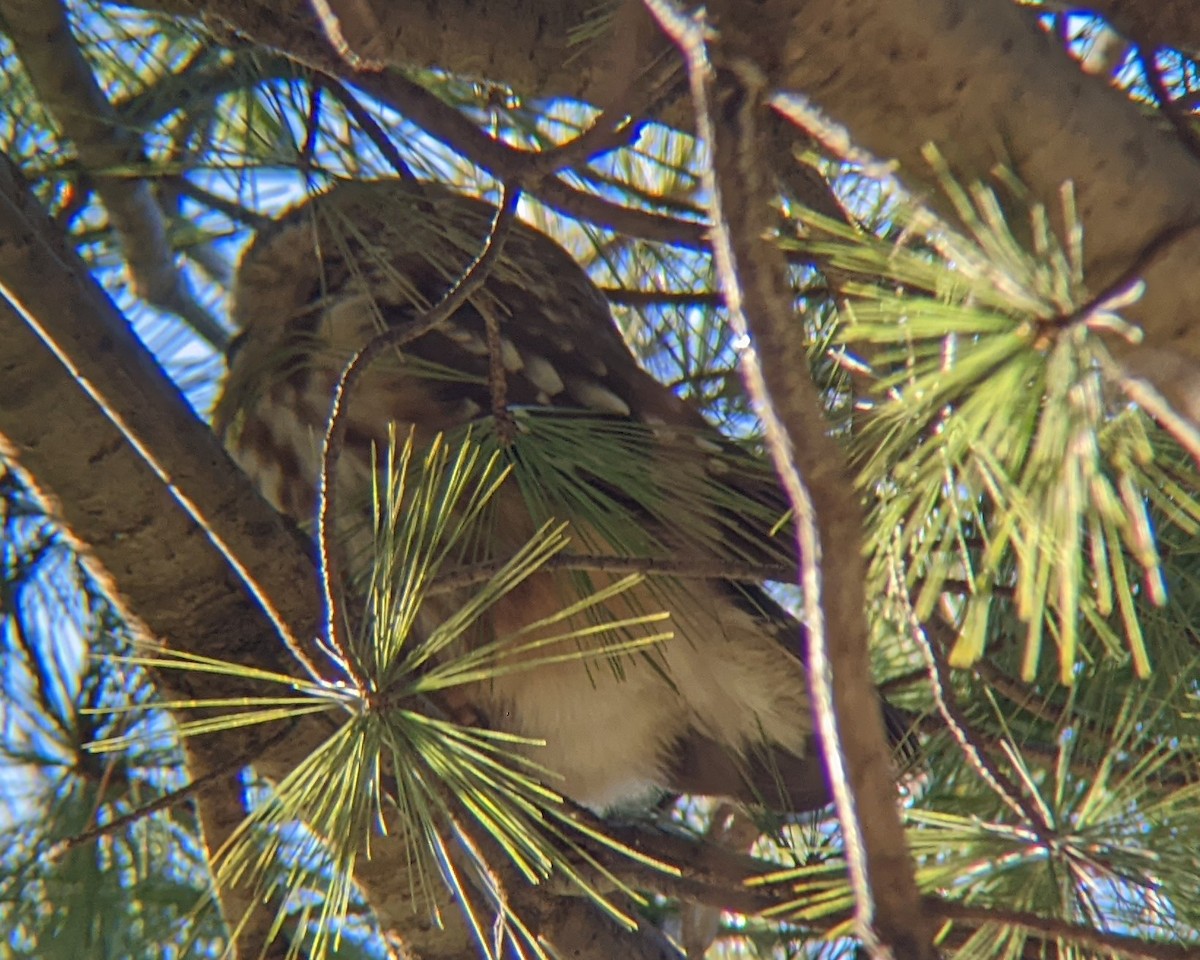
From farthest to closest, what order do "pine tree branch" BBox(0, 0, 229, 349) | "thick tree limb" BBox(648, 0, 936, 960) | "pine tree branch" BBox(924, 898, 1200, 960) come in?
"pine tree branch" BBox(0, 0, 229, 349), "pine tree branch" BBox(924, 898, 1200, 960), "thick tree limb" BBox(648, 0, 936, 960)

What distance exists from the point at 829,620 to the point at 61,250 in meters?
1.22

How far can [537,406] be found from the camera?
194 centimetres

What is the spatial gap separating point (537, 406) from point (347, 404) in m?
0.63

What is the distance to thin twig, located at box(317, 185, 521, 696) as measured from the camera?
128cm

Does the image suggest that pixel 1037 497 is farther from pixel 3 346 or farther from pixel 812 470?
pixel 3 346

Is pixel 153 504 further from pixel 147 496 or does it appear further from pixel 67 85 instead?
pixel 67 85

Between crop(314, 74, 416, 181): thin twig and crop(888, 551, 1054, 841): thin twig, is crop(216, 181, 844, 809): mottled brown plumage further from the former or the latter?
crop(888, 551, 1054, 841): thin twig

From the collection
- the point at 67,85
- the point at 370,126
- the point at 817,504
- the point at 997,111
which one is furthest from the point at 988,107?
the point at 67,85

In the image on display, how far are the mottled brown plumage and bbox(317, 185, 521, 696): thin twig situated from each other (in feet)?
1.30

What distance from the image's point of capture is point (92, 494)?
1.73 metres

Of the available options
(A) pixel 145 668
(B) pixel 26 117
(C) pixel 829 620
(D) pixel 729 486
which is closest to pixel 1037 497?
(C) pixel 829 620

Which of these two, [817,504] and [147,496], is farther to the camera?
[147,496]

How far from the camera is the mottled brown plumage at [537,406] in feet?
6.01

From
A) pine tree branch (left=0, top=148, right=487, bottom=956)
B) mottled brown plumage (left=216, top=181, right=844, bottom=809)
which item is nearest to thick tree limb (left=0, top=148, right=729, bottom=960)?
pine tree branch (left=0, top=148, right=487, bottom=956)
